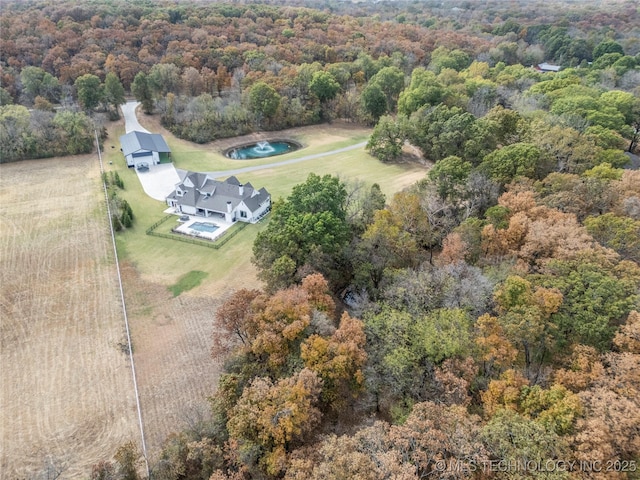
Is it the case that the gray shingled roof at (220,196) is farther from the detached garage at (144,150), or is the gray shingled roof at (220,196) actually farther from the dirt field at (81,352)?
the detached garage at (144,150)

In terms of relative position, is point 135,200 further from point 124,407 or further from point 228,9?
point 228,9

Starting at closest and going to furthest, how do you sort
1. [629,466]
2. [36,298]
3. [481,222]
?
[629,466] → [481,222] → [36,298]

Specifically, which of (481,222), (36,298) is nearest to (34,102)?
(36,298)

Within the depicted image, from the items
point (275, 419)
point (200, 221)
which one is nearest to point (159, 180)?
point (200, 221)

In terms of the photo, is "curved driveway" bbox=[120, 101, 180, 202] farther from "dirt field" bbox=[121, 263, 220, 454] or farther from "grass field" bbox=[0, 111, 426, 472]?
"dirt field" bbox=[121, 263, 220, 454]

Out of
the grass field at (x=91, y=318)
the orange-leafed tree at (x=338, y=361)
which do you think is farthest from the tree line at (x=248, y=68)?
the orange-leafed tree at (x=338, y=361)

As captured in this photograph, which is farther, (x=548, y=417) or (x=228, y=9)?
(x=228, y=9)
